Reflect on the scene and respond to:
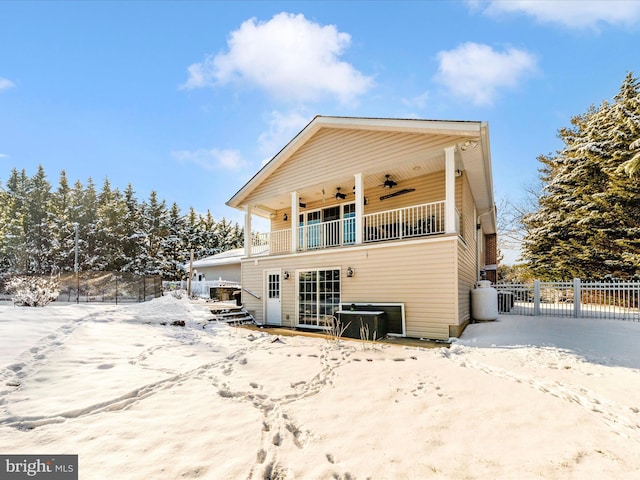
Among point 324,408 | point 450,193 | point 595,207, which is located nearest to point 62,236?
point 450,193

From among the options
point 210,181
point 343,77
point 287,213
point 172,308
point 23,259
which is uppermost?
point 343,77

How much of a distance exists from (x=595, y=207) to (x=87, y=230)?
4160 centimetres

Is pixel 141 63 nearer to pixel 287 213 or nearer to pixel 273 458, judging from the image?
pixel 287 213

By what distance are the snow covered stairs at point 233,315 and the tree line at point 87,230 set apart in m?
24.9

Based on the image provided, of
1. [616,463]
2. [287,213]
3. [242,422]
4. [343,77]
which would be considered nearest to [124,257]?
[287,213]

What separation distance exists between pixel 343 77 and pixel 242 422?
31.6 ft

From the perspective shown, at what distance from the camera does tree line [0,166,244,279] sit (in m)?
30.9

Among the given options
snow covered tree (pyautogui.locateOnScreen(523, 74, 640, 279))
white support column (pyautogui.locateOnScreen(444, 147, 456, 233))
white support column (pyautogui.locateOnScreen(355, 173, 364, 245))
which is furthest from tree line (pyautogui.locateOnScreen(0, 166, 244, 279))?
snow covered tree (pyautogui.locateOnScreen(523, 74, 640, 279))

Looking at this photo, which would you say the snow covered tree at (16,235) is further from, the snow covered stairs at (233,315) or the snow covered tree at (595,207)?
the snow covered tree at (595,207)

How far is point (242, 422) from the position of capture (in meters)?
3.18

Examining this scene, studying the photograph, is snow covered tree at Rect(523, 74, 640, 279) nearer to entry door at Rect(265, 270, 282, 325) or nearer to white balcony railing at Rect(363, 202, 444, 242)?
white balcony railing at Rect(363, 202, 444, 242)

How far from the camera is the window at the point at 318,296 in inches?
367

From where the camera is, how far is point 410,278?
7.76m

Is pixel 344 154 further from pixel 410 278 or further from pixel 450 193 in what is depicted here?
pixel 410 278
